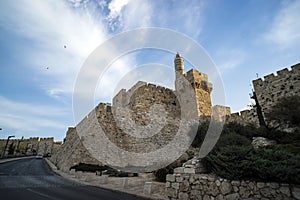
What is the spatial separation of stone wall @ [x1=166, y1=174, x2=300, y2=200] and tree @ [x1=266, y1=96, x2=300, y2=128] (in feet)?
34.4

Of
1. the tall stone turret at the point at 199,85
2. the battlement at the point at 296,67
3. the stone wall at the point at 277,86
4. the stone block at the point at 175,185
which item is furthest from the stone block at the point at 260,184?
the tall stone turret at the point at 199,85

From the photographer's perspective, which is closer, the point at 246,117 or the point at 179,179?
the point at 179,179

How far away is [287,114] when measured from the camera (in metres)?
12.4

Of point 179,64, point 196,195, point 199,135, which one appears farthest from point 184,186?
point 179,64

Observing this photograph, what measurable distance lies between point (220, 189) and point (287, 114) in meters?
11.0

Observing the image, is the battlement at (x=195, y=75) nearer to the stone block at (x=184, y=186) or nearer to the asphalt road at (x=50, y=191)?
the asphalt road at (x=50, y=191)

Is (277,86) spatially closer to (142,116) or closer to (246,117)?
(246,117)

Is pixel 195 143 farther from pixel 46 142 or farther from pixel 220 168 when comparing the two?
pixel 46 142

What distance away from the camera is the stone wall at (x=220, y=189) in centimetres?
388

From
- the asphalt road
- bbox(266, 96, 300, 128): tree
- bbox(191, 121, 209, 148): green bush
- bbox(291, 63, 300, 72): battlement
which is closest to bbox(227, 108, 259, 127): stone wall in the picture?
bbox(266, 96, 300, 128): tree

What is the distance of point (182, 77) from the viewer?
24.6 m

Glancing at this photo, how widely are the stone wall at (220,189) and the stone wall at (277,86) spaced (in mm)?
14507

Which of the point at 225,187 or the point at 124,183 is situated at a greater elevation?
the point at 225,187

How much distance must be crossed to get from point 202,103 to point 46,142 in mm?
57919
